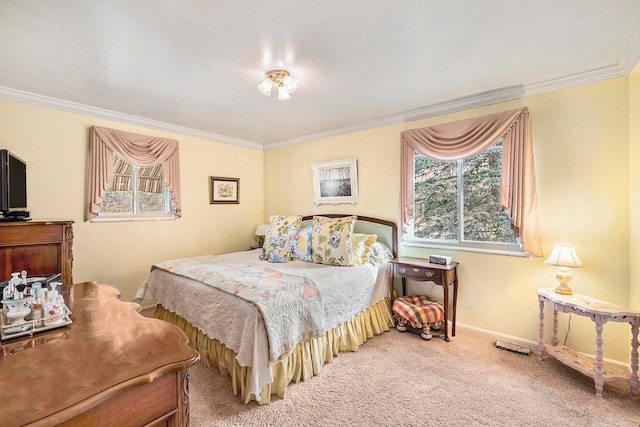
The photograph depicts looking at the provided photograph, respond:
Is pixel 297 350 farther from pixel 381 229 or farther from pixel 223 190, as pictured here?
pixel 223 190

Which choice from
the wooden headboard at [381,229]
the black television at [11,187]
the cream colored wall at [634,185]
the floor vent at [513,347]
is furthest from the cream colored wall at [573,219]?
the black television at [11,187]

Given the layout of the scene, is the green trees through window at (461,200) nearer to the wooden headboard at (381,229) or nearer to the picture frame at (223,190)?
the wooden headboard at (381,229)

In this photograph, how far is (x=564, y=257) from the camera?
2.35m

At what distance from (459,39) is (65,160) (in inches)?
154

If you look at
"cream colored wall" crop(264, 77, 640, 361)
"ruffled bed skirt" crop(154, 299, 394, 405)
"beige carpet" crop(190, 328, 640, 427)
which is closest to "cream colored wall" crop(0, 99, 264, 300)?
"ruffled bed skirt" crop(154, 299, 394, 405)

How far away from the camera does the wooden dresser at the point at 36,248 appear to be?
186cm

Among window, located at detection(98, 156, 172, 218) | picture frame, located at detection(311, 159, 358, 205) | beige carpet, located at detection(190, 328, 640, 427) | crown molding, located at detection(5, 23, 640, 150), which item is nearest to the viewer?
beige carpet, located at detection(190, 328, 640, 427)

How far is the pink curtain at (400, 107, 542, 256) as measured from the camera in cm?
265

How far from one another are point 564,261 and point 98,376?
10.1ft

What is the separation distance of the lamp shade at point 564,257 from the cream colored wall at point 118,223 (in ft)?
13.2

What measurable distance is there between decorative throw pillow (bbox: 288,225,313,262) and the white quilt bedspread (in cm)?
14

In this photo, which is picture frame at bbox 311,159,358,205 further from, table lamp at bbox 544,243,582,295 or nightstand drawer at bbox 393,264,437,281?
table lamp at bbox 544,243,582,295

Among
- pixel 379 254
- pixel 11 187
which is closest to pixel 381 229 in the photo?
pixel 379 254

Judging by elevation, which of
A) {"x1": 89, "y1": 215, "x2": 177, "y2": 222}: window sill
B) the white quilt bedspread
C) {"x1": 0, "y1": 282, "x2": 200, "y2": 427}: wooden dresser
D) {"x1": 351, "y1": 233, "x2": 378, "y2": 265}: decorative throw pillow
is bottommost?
the white quilt bedspread
